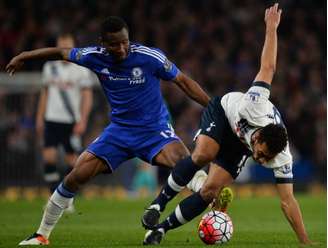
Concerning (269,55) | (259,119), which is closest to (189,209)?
(259,119)

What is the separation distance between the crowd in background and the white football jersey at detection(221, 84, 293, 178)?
11.2 m

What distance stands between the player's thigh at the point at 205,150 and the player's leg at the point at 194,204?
28 cm

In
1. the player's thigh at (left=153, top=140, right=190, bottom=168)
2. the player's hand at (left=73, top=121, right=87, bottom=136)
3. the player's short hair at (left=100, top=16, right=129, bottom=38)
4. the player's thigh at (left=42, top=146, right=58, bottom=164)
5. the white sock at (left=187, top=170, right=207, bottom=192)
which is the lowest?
the player's thigh at (left=42, top=146, right=58, bottom=164)

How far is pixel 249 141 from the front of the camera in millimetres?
8602

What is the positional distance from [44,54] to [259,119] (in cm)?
214

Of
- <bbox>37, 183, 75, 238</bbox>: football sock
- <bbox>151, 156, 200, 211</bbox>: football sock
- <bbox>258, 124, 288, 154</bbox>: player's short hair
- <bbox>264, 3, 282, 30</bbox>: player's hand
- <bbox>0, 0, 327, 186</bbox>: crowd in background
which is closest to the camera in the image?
<bbox>258, 124, 288, 154</bbox>: player's short hair

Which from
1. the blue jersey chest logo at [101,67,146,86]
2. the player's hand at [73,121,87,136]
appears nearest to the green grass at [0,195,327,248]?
the player's hand at [73,121,87,136]

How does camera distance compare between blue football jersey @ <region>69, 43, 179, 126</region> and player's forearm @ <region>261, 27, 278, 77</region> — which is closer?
player's forearm @ <region>261, 27, 278, 77</region>

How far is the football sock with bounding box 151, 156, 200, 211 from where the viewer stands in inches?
351

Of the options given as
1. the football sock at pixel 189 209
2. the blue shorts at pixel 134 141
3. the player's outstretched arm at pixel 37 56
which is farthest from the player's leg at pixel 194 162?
the player's outstretched arm at pixel 37 56

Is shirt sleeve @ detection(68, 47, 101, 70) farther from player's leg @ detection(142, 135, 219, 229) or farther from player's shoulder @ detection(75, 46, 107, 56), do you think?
player's leg @ detection(142, 135, 219, 229)

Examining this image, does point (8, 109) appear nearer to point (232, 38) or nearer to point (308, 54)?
point (232, 38)

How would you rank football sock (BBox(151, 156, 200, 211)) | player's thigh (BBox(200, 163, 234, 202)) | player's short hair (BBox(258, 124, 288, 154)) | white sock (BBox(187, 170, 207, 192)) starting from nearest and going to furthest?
1. player's short hair (BBox(258, 124, 288, 154))
2. football sock (BBox(151, 156, 200, 211))
3. player's thigh (BBox(200, 163, 234, 202))
4. white sock (BBox(187, 170, 207, 192))

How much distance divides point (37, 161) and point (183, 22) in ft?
20.7
